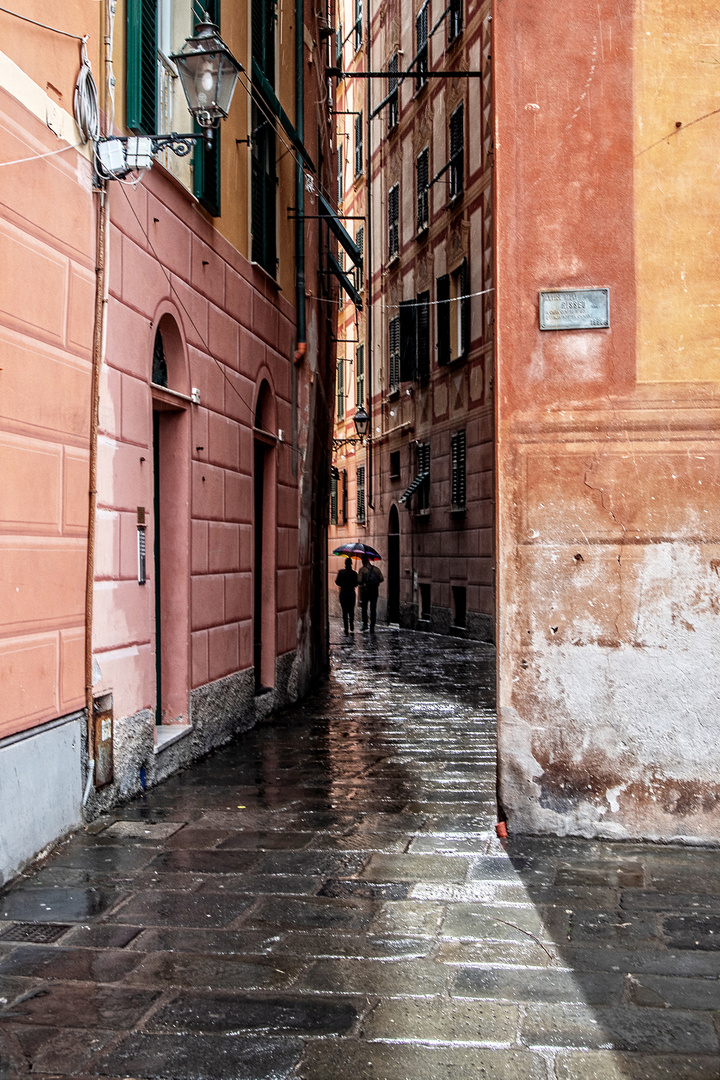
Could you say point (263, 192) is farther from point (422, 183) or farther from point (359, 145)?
point (359, 145)

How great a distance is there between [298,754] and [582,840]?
3526 mm

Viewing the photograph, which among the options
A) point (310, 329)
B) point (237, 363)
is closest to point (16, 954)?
point (237, 363)

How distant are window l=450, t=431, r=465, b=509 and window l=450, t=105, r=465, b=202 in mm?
A: 4911

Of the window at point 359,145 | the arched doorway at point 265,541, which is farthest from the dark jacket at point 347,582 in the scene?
the window at point 359,145

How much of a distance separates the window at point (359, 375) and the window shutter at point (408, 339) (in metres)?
6.57

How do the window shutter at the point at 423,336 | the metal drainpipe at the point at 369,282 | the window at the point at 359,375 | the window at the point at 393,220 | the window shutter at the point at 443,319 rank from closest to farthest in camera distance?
the window shutter at the point at 443,319 → the window shutter at the point at 423,336 → the window at the point at 393,220 → the metal drainpipe at the point at 369,282 → the window at the point at 359,375

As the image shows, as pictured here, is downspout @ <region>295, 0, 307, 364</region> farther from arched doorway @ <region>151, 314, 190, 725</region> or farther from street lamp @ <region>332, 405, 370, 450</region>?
street lamp @ <region>332, 405, 370, 450</region>

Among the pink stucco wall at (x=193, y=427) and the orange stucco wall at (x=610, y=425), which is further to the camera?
the pink stucco wall at (x=193, y=427)

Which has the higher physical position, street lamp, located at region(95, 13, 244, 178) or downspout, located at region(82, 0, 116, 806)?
street lamp, located at region(95, 13, 244, 178)

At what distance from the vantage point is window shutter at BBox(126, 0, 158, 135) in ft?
25.1

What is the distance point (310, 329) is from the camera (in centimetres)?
1466

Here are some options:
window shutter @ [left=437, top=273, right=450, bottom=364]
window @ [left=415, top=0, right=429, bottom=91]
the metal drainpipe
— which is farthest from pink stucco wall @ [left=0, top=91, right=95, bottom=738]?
the metal drainpipe

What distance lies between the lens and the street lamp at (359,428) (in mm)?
30625

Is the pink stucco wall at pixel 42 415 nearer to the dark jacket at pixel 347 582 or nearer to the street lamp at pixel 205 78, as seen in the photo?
the street lamp at pixel 205 78
